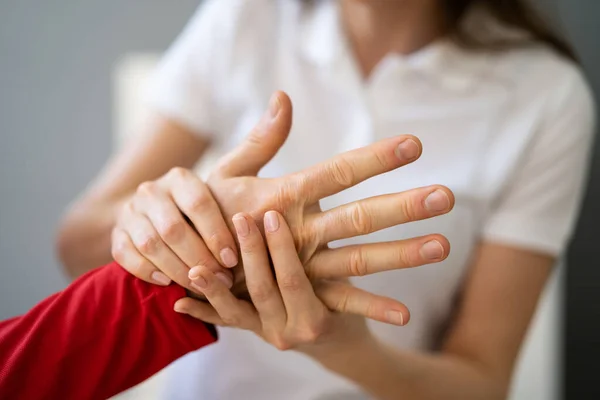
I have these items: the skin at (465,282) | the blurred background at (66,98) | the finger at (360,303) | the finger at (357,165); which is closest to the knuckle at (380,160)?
the finger at (357,165)

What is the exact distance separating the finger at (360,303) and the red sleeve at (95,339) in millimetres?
99

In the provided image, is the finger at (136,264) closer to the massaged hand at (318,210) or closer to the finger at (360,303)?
the massaged hand at (318,210)

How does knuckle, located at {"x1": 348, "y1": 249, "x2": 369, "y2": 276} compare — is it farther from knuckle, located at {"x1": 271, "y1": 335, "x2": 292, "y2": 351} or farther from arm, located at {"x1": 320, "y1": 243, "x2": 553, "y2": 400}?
→ arm, located at {"x1": 320, "y1": 243, "x2": 553, "y2": 400}

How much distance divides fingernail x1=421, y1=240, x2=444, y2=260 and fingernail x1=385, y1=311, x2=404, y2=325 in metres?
0.05

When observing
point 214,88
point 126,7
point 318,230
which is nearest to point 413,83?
point 214,88

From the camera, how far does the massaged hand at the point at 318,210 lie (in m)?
0.34

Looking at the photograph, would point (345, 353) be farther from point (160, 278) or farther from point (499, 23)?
point (499, 23)

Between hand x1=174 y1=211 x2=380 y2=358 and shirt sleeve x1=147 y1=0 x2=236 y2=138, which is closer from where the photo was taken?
hand x1=174 y1=211 x2=380 y2=358

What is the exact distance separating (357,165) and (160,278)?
170 millimetres

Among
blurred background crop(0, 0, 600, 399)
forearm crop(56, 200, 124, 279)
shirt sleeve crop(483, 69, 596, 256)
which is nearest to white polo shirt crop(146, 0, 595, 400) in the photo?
shirt sleeve crop(483, 69, 596, 256)

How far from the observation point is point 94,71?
1.01 m

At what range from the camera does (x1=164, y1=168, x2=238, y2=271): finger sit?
0.38 meters

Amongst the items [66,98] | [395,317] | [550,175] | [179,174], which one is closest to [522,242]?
[550,175]

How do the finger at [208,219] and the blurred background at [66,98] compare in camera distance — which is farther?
the blurred background at [66,98]
